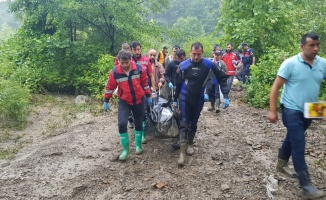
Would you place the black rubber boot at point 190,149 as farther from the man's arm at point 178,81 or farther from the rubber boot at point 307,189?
the rubber boot at point 307,189

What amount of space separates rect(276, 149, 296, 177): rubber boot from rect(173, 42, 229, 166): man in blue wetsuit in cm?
139

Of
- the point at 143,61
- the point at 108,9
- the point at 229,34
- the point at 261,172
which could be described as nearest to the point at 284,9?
the point at 229,34

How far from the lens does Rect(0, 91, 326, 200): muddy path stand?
13.4 feet

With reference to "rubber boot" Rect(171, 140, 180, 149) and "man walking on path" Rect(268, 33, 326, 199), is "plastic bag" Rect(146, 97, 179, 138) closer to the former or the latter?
"rubber boot" Rect(171, 140, 180, 149)

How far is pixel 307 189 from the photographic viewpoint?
350 cm

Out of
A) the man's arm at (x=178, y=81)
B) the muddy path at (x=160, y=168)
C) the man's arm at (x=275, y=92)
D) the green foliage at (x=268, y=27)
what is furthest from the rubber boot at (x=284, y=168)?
the green foliage at (x=268, y=27)

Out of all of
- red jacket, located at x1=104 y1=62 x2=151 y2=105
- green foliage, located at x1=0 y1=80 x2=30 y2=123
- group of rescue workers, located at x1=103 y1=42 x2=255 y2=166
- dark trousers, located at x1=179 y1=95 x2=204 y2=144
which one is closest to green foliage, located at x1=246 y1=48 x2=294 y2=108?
group of rescue workers, located at x1=103 y1=42 x2=255 y2=166

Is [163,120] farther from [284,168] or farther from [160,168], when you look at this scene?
[284,168]

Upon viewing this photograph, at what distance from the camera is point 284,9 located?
485 inches

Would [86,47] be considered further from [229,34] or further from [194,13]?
[194,13]

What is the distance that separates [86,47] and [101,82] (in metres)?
2.16

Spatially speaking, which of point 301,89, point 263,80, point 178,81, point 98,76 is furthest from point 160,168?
point 98,76

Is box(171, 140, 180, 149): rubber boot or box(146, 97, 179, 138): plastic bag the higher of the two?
box(146, 97, 179, 138): plastic bag

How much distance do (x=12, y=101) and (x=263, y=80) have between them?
691 centimetres
